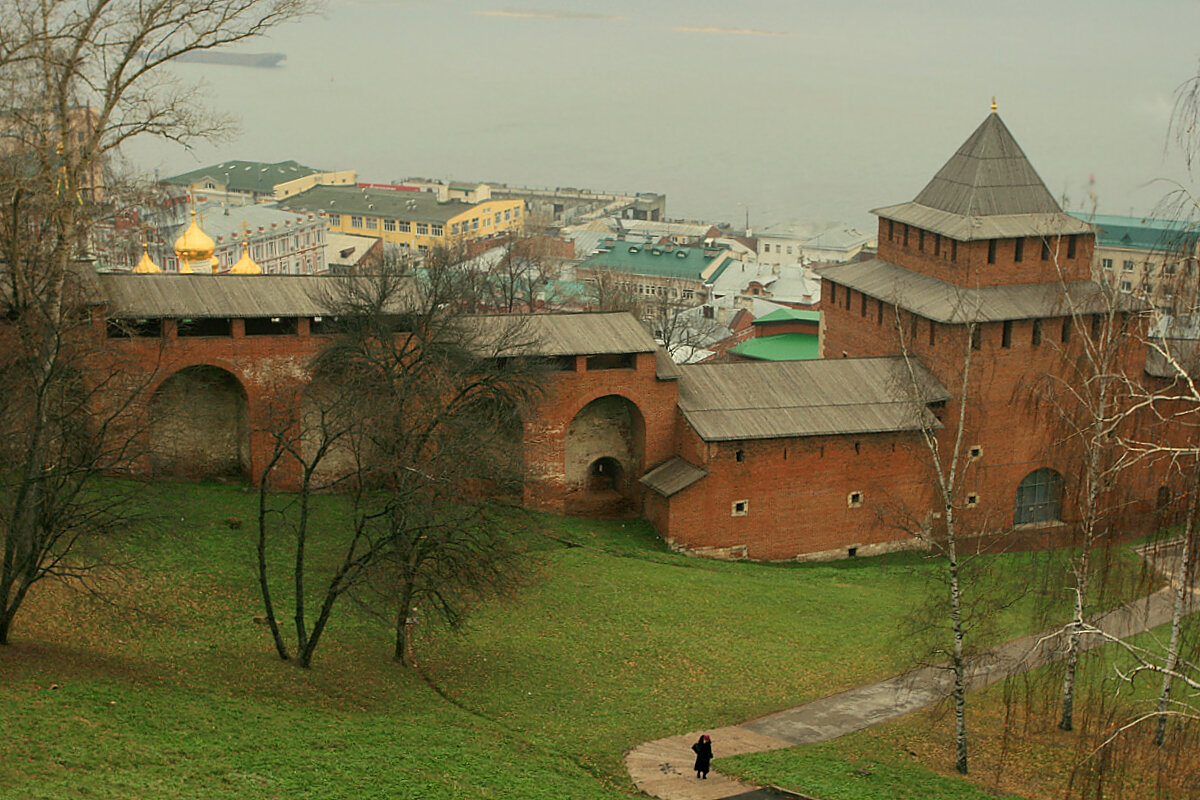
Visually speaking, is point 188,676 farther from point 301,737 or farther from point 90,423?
point 90,423

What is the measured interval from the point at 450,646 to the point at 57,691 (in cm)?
634

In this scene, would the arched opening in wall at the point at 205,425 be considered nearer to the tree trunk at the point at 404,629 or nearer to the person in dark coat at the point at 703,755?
the tree trunk at the point at 404,629

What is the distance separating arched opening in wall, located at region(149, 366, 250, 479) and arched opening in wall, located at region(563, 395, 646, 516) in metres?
6.49

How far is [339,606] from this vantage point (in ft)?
68.2

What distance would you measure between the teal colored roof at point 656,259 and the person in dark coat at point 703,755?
66827mm

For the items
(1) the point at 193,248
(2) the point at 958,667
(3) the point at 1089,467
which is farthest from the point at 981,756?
(1) the point at 193,248

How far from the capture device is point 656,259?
8469 cm

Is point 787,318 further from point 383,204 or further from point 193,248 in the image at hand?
point 383,204

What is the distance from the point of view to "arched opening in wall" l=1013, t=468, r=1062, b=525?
30.0 metres

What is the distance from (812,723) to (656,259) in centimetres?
6752

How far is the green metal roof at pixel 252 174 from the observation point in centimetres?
→ 10656

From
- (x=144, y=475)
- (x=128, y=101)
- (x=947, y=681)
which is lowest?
(x=947, y=681)

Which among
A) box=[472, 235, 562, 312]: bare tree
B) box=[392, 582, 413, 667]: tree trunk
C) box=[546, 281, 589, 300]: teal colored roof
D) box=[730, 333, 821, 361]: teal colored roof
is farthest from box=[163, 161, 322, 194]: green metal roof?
box=[392, 582, 413, 667]: tree trunk

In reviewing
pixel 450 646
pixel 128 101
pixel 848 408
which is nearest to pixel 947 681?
pixel 450 646
